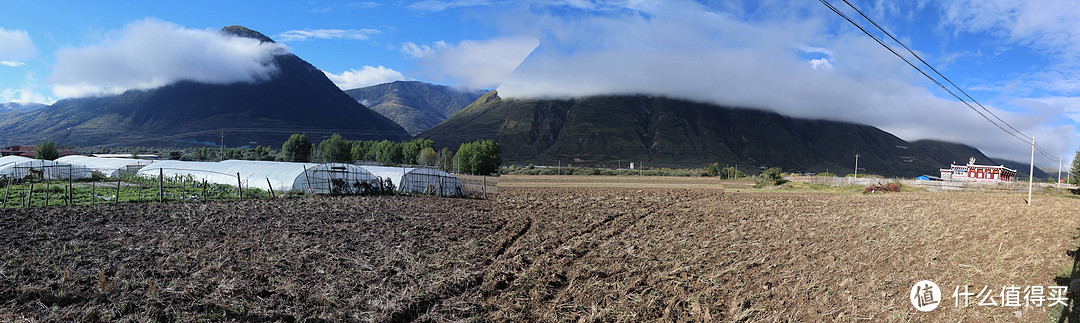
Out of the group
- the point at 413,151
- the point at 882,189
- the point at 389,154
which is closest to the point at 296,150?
the point at 389,154

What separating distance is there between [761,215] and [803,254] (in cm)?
836

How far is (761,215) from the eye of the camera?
1916cm

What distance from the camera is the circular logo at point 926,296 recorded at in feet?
26.2

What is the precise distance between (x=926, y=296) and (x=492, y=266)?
22.9ft

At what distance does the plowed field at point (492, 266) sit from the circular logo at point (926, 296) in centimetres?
13

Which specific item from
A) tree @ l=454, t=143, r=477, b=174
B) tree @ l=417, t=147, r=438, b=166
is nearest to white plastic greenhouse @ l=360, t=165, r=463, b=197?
tree @ l=454, t=143, r=477, b=174

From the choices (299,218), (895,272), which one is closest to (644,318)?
(895,272)

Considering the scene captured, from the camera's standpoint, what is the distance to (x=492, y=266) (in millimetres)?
9609

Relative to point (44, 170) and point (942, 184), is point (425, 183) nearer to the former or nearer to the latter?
point (44, 170)

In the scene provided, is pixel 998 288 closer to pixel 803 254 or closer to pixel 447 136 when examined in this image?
pixel 803 254

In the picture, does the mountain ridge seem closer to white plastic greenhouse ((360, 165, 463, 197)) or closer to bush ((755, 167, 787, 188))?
bush ((755, 167, 787, 188))

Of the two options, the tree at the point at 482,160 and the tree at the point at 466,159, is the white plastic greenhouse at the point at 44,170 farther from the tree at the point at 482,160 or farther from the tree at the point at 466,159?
the tree at the point at 482,160

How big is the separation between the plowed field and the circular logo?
13 centimetres

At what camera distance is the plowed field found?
7.21 m
